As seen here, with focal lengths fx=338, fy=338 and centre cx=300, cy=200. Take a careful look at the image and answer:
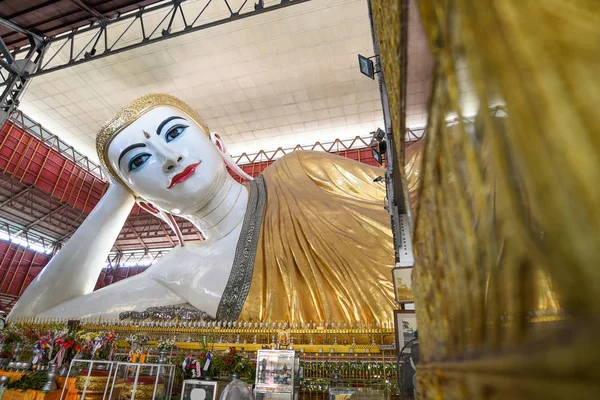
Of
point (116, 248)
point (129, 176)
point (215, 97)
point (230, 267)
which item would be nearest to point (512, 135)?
point (230, 267)

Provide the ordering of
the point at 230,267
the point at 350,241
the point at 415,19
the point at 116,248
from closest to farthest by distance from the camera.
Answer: the point at 415,19
the point at 350,241
the point at 230,267
the point at 116,248

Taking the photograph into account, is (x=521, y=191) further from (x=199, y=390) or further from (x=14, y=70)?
(x=14, y=70)

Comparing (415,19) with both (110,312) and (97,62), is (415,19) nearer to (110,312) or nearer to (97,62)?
(110,312)

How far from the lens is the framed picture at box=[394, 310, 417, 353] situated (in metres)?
1.92

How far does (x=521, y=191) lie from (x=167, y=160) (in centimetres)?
334

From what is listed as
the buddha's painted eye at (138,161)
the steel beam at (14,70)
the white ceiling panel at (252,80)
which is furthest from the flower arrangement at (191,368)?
the white ceiling panel at (252,80)

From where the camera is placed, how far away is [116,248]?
1168 centimetres

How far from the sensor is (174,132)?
11.1 ft

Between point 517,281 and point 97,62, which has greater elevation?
point 97,62

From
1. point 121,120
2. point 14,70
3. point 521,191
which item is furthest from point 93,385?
point 14,70

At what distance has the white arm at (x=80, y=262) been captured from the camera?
3.43m

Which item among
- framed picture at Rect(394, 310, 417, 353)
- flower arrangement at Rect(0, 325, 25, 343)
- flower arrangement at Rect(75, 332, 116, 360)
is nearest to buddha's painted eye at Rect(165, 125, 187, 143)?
flower arrangement at Rect(75, 332, 116, 360)

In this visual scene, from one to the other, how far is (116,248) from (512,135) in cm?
1332

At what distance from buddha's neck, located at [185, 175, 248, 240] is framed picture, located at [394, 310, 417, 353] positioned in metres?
2.11
